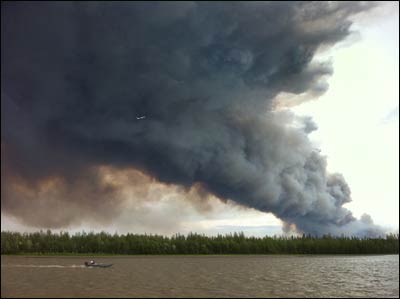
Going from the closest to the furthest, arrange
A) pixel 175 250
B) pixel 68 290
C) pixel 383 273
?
pixel 68 290 → pixel 383 273 → pixel 175 250

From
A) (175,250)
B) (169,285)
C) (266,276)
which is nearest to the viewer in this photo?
(169,285)

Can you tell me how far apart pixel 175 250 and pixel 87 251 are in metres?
16.4

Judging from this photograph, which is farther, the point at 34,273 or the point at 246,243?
the point at 246,243

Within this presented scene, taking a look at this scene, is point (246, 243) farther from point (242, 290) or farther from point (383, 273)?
point (242, 290)

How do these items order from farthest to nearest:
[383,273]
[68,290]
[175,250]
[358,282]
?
[175,250] < [383,273] < [358,282] < [68,290]

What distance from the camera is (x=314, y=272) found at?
51969mm

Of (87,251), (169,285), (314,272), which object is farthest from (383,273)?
(87,251)

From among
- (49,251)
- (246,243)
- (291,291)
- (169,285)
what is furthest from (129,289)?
(246,243)

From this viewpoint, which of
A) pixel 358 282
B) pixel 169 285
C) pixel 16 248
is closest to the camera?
pixel 169 285

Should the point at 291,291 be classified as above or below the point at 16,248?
below

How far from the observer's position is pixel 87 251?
80.4 m

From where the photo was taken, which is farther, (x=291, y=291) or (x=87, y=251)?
(x=87, y=251)

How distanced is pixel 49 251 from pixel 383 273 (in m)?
52.5

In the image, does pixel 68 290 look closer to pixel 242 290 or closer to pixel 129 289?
pixel 129 289
